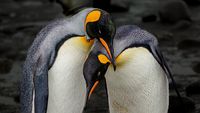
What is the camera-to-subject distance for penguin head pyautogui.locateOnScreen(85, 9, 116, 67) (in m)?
3.77

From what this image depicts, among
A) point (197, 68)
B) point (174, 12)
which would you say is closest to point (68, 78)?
point (197, 68)

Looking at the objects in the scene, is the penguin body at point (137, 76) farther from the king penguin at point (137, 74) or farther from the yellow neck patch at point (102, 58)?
the yellow neck patch at point (102, 58)

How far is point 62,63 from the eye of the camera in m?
3.93

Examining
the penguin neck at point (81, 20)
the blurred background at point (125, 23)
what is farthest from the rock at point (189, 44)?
the penguin neck at point (81, 20)

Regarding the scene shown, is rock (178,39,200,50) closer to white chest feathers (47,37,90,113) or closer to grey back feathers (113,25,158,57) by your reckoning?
grey back feathers (113,25,158,57)

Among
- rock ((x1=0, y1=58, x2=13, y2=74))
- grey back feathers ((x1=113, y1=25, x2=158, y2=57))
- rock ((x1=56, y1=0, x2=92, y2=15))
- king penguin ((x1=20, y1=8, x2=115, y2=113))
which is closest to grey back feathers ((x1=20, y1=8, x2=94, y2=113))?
king penguin ((x1=20, y1=8, x2=115, y2=113))

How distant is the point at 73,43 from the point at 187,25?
217 inches

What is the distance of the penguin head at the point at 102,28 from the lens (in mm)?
3766

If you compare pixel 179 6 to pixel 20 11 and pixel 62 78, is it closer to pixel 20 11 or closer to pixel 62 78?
pixel 20 11

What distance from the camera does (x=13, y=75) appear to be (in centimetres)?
725

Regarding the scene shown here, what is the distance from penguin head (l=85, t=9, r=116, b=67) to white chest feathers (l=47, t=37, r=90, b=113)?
15cm

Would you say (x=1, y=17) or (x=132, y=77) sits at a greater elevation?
(x=132, y=77)

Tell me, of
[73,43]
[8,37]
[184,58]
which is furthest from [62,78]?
[8,37]

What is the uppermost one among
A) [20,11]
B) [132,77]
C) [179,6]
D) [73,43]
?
[73,43]
